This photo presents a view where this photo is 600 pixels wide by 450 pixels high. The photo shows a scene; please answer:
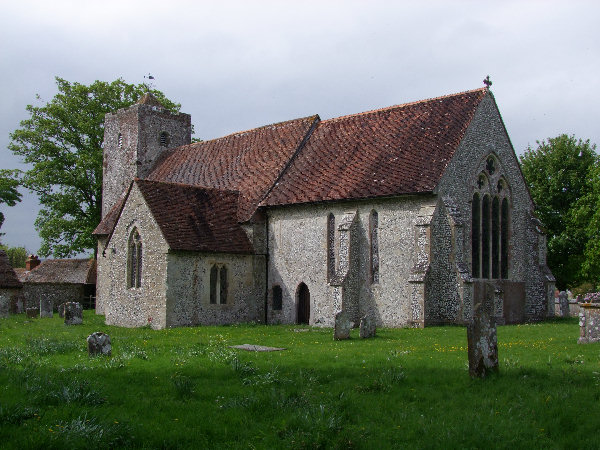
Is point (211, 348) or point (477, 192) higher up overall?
point (477, 192)

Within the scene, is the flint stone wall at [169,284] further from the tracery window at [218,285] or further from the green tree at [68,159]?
the green tree at [68,159]

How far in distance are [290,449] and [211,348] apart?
340 inches

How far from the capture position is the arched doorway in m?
28.8

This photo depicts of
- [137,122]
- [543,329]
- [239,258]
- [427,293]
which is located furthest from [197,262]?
[137,122]

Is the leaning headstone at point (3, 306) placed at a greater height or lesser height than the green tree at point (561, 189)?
lesser

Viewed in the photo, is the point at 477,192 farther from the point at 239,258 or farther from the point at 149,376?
the point at 149,376

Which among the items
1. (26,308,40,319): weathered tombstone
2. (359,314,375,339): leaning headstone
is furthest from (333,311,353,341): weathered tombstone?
(26,308,40,319): weathered tombstone

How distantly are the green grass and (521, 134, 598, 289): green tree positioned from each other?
2900 cm

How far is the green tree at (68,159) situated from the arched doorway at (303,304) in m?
24.2

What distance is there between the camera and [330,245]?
2800 cm

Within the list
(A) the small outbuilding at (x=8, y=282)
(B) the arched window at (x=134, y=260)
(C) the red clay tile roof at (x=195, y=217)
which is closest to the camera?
(C) the red clay tile roof at (x=195, y=217)

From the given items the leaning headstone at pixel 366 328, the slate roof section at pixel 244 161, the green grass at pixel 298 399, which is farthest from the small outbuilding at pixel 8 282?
the leaning headstone at pixel 366 328

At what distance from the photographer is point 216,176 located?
34.8 m

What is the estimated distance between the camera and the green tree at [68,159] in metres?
47.8
